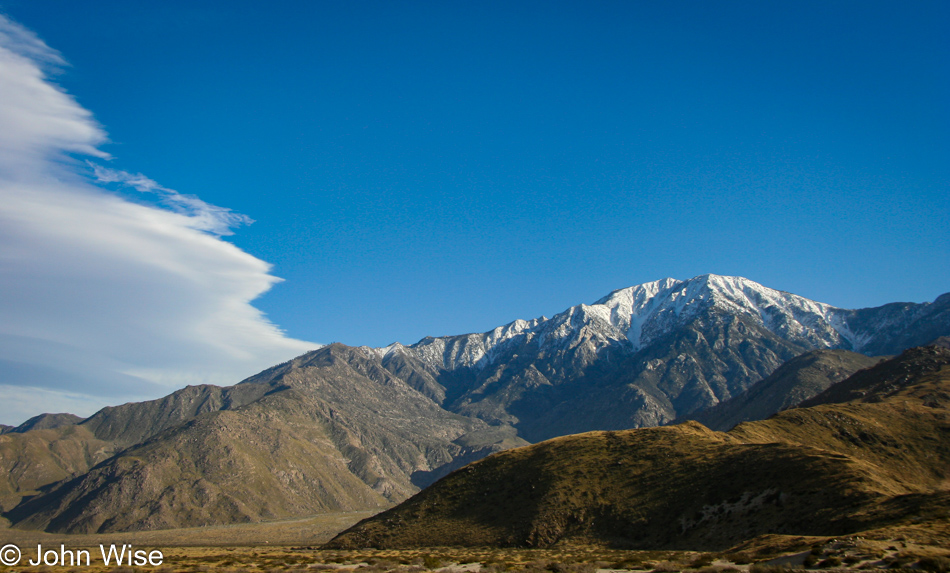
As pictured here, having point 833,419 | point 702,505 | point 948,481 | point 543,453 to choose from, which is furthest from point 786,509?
point 833,419

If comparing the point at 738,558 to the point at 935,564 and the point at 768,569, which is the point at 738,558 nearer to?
the point at 768,569

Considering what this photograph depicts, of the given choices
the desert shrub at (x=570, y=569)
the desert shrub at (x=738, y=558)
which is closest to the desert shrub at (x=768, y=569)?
the desert shrub at (x=738, y=558)

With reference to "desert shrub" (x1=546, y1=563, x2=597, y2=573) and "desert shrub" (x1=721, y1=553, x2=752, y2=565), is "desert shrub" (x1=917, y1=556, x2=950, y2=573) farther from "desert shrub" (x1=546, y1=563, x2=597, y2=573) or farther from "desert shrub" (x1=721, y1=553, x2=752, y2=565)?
"desert shrub" (x1=546, y1=563, x2=597, y2=573)

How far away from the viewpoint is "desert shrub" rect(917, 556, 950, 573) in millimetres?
27672

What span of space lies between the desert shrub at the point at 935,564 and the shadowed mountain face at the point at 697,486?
17.4 meters

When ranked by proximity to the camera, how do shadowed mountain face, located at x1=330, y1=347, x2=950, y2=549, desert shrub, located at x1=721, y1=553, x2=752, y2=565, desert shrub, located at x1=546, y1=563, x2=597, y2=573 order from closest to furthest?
1. desert shrub, located at x1=721, y1=553, x2=752, y2=565
2. desert shrub, located at x1=546, y1=563, x2=597, y2=573
3. shadowed mountain face, located at x1=330, y1=347, x2=950, y2=549

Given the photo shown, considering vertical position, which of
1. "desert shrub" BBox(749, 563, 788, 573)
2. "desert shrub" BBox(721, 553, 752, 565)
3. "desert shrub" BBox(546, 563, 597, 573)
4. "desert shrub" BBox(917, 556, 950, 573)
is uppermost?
"desert shrub" BBox(917, 556, 950, 573)

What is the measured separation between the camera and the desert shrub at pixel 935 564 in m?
27.7

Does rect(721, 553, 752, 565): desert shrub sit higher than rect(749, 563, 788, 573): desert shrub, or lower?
lower

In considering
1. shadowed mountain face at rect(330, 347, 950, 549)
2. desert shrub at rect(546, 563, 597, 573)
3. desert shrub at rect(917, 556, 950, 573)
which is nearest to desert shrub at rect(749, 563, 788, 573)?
desert shrub at rect(917, 556, 950, 573)

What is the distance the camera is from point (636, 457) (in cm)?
8825

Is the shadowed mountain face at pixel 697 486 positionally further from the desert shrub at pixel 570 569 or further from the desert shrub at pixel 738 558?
the desert shrub at pixel 570 569

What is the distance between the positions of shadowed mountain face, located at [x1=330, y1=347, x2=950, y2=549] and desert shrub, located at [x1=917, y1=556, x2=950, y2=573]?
17375mm

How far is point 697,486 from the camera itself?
73.0 meters
